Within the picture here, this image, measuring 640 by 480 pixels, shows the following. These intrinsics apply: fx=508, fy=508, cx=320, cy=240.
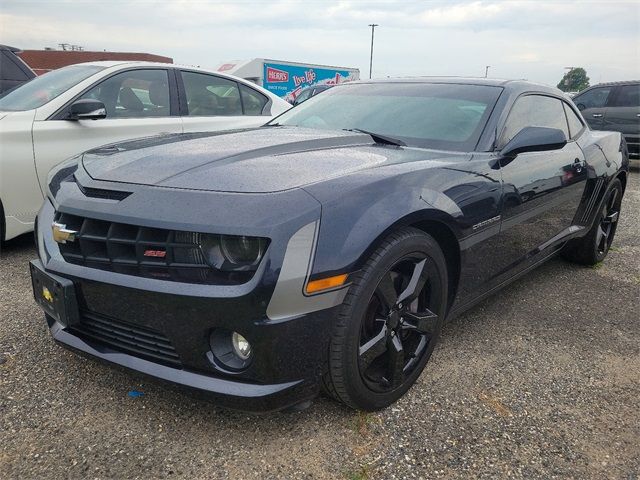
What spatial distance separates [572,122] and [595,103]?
766 cm

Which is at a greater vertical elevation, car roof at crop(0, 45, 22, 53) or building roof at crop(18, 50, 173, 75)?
car roof at crop(0, 45, 22, 53)

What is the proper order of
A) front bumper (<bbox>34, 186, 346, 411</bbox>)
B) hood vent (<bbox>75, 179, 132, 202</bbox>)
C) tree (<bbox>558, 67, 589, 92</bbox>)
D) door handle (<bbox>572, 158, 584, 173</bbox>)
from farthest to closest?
tree (<bbox>558, 67, 589, 92</bbox>), door handle (<bbox>572, 158, 584, 173</bbox>), hood vent (<bbox>75, 179, 132, 202</bbox>), front bumper (<bbox>34, 186, 346, 411</bbox>)

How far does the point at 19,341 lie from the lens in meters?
2.48

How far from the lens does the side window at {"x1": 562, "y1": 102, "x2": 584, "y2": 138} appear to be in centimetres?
362

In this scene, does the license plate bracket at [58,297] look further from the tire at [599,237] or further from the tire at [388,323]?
the tire at [599,237]

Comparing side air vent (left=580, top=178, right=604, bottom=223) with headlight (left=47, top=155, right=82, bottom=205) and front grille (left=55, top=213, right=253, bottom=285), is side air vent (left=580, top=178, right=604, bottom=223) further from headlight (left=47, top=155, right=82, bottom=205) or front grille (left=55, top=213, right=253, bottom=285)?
headlight (left=47, top=155, right=82, bottom=205)

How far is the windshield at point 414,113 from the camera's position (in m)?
2.64

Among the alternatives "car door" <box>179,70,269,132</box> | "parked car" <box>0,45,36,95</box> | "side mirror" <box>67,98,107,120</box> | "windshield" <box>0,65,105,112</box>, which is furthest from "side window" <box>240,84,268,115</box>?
"parked car" <box>0,45,36,95</box>

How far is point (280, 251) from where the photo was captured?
1606mm

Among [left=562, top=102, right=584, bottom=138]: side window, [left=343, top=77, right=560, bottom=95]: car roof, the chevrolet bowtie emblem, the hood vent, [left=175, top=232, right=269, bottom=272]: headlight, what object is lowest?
the chevrolet bowtie emblem

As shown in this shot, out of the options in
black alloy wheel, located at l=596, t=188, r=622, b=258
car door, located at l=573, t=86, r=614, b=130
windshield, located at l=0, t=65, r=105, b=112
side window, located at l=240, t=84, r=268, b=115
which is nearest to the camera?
windshield, located at l=0, t=65, r=105, b=112

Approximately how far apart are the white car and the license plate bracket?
1588mm

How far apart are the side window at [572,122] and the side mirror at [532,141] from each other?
3.61 feet

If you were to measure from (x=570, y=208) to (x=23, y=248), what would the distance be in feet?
13.1
